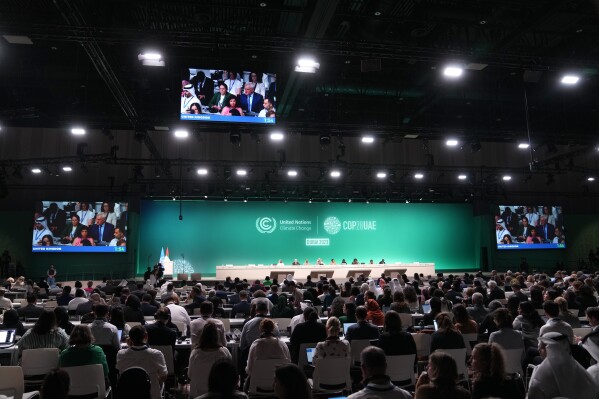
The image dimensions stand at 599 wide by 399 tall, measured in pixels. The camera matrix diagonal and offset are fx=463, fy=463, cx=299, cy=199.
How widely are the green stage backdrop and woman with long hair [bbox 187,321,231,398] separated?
1980cm

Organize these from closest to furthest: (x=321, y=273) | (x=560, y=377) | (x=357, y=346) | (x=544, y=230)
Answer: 1. (x=560, y=377)
2. (x=357, y=346)
3. (x=321, y=273)
4. (x=544, y=230)

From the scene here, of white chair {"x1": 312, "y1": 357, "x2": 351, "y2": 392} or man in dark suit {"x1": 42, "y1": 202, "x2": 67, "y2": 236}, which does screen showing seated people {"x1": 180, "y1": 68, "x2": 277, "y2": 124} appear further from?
man in dark suit {"x1": 42, "y1": 202, "x2": 67, "y2": 236}

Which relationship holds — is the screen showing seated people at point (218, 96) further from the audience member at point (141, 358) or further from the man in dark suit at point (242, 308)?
the audience member at point (141, 358)

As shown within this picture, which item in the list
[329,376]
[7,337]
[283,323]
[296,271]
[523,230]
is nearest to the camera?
[329,376]

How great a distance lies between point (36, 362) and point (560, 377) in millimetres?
4902

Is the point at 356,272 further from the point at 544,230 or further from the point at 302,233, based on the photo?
the point at 544,230

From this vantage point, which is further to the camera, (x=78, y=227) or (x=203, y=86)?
(x=78, y=227)

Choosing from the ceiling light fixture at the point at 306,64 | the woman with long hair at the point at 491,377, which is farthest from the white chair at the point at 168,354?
the ceiling light fixture at the point at 306,64

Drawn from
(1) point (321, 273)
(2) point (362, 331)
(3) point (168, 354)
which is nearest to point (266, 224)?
(1) point (321, 273)

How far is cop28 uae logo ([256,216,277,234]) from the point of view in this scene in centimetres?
2459

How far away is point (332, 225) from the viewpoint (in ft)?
82.4

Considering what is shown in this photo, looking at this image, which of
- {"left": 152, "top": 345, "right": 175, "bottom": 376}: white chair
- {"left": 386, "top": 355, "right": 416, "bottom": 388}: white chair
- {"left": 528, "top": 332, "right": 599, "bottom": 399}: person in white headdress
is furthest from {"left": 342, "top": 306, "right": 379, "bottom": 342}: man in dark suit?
{"left": 528, "top": 332, "right": 599, "bottom": 399}: person in white headdress

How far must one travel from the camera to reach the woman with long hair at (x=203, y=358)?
4.39 meters

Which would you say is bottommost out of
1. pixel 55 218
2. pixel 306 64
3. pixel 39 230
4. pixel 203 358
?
pixel 203 358
